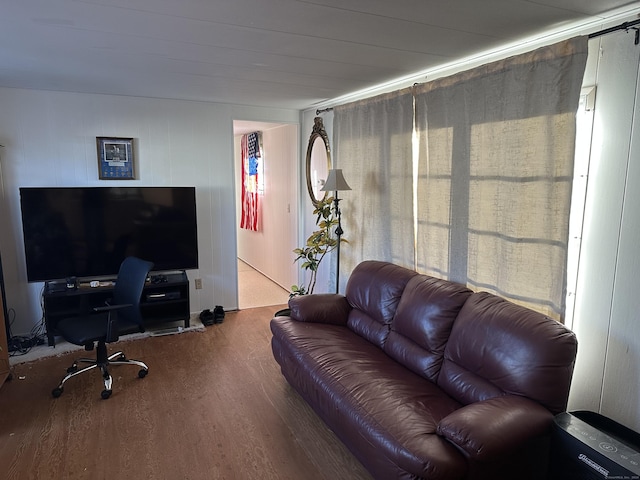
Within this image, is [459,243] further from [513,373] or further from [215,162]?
[215,162]

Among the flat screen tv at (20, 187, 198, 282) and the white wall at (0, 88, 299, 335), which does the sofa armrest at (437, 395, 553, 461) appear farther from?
the white wall at (0, 88, 299, 335)

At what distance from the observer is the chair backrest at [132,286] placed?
3029 mm

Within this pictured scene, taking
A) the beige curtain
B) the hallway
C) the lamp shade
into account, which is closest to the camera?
the beige curtain

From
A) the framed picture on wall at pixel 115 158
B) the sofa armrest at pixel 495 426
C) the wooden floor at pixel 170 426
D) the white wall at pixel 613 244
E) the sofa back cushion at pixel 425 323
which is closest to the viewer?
the sofa armrest at pixel 495 426

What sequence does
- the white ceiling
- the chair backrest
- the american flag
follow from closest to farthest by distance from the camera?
1. the white ceiling
2. the chair backrest
3. the american flag

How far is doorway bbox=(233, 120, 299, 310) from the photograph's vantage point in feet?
16.7

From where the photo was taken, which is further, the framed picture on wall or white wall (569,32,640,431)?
the framed picture on wall

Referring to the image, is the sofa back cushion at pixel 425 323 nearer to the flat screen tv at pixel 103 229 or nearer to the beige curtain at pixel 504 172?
the beige curtain at pixel 504 172

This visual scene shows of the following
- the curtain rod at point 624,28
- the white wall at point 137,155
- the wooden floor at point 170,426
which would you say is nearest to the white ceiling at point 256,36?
the curtain rod at point 624,28

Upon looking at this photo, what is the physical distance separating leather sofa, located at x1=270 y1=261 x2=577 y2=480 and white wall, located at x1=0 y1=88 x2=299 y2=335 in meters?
1.79

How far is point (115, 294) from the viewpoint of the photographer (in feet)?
10.8

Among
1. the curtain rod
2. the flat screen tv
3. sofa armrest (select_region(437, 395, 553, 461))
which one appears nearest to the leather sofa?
sofa armrest (select_region(437, 395, 553, 461))

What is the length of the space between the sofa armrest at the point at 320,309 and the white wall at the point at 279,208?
2015mm

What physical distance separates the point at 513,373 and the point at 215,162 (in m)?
3.46
